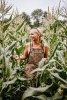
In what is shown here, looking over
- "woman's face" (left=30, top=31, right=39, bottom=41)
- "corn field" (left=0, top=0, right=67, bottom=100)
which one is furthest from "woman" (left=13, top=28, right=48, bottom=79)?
"corn field" (left=0, top=0, right=67, bottom=100)

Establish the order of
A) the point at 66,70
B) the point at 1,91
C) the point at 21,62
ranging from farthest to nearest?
the point at 21,62, the point at 1,91, the point at 66,70

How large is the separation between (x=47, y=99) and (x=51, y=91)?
0.10 m

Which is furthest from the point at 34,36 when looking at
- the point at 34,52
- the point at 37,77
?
the point at 37,77

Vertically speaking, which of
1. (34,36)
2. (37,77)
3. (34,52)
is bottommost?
(37,77)

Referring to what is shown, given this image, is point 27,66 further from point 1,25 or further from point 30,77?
point 1,25

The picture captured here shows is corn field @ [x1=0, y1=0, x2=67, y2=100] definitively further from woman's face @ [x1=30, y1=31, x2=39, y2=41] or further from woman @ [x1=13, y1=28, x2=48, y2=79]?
woman's face @ [x1=30, y1=31, x2=39, y2=41]

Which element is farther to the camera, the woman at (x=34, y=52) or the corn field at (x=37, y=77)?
the woman at (x=34, y=52)

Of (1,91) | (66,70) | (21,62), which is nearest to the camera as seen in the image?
(66,70)

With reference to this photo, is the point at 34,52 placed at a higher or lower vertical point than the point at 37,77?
higher

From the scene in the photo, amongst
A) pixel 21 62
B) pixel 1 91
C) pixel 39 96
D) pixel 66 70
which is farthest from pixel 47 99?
pixel 21 62

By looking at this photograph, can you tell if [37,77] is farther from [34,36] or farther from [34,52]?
[34,36]

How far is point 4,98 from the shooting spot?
3623mm

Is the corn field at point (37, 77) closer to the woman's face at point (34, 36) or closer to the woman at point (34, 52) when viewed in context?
the woman at point (34, 52)

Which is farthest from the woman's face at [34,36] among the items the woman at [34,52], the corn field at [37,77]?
the corn field at [37,77]
